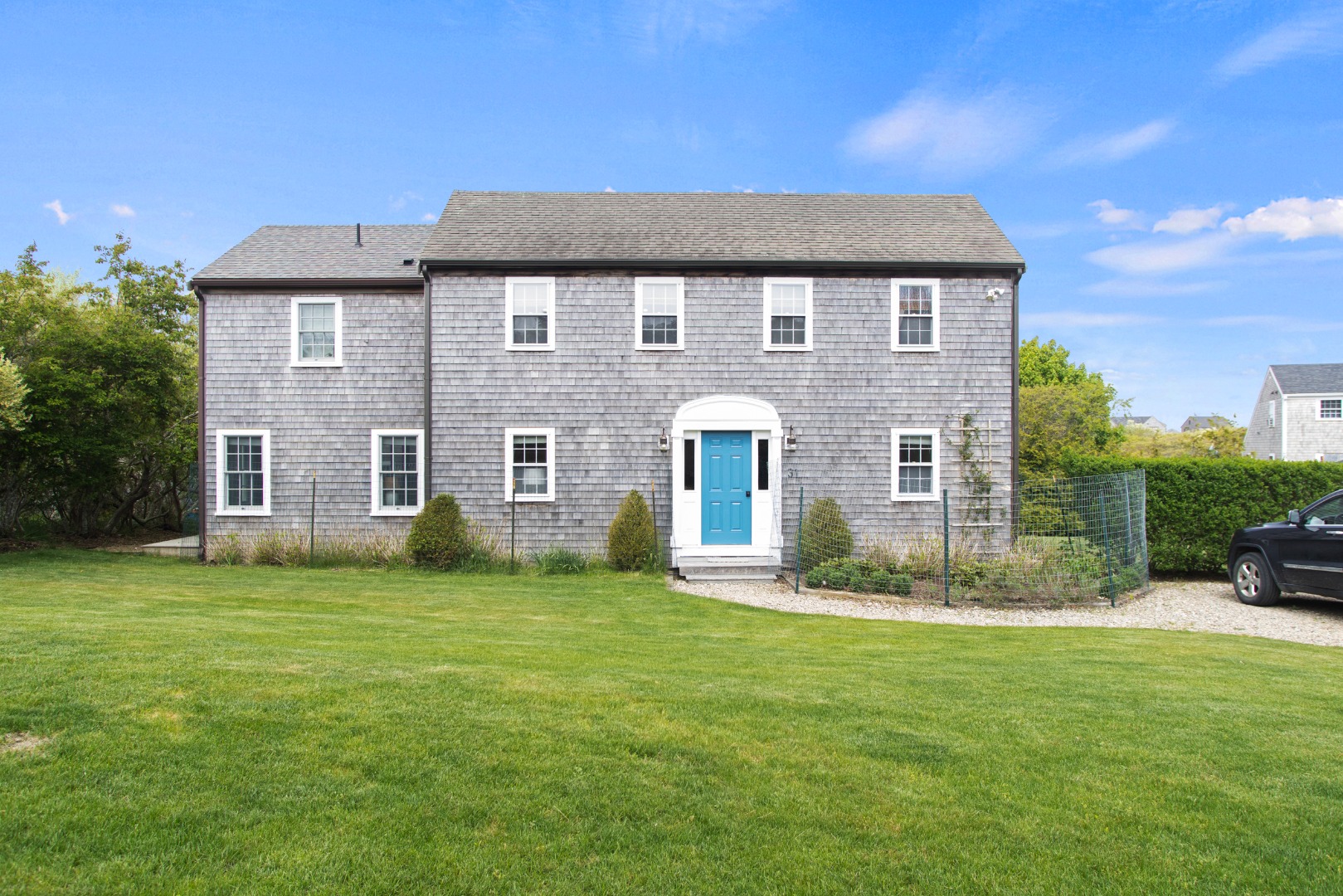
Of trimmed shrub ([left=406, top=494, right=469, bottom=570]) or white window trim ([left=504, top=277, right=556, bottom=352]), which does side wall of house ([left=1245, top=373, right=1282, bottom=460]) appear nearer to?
white window trim ([left=504, top=277, right=556, bottom=352])

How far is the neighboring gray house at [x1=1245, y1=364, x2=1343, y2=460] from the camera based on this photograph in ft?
112

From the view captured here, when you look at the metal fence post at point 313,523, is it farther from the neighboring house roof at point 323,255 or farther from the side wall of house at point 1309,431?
the side wall of house at point 1309,431

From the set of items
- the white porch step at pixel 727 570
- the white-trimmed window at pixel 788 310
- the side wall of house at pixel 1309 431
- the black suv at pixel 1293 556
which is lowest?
the white porch step at pixel 727 570

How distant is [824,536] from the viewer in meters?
12.9

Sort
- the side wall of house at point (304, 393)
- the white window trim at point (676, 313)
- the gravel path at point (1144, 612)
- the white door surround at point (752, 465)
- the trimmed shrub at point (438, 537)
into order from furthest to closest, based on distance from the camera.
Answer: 1. the side wall of house at point (304, 393)
2. the white window trim at point (676, 313)
3. the white door surround at point (752, 465)
4. the trimmed shrub at point (438, 537)
5. the gravel path at point (1144, 612)

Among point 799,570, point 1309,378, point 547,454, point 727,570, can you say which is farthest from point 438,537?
point 1309,378

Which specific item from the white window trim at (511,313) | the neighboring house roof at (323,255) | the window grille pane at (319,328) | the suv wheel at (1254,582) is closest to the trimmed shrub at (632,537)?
the white window trim at (511,313)

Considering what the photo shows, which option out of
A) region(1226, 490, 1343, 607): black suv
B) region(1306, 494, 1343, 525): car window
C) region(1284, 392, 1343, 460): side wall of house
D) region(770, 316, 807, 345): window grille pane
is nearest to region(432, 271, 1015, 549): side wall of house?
region(770, 316, 807, 345): window grille pane

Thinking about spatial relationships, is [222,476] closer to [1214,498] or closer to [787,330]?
[787,330]

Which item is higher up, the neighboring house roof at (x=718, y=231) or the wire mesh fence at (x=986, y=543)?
the neighboring house roof at (x=718, y=231)

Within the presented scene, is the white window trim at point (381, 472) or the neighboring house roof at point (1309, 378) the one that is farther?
the neighboring house roof at point (1309, 378)

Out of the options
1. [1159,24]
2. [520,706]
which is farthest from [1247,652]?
[1159,24]

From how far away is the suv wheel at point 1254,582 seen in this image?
427 inches

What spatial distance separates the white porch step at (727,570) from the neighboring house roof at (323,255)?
8.06m
